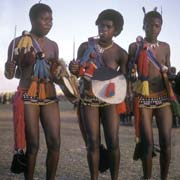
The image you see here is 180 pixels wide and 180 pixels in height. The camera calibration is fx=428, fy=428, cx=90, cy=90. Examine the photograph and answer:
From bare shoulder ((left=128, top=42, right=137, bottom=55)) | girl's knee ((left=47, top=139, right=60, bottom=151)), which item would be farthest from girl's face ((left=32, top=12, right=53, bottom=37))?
girl's knee ((left=47, top=139, right=60, bottom=151))

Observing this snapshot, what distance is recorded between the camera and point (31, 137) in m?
5.06

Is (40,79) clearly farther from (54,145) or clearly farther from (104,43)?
(104,43)

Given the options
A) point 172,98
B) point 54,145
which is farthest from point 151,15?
point 54,145

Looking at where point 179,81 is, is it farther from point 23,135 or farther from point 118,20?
point 23,135

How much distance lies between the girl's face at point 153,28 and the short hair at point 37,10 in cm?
137

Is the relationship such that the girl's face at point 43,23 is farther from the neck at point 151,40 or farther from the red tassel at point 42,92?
the neck at point 151,40

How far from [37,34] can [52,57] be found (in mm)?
344

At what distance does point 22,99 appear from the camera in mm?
5125

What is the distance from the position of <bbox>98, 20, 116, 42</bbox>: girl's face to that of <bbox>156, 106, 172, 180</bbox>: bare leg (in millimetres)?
1205

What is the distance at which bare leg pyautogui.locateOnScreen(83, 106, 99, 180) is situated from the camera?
→ 17.3ft

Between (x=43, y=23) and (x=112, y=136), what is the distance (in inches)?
64.2

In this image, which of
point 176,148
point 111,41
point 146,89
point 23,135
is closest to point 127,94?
point 146,89

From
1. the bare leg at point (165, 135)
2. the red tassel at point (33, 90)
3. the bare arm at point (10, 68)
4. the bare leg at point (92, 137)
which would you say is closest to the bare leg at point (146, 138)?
the bare leg at point (165, 135)

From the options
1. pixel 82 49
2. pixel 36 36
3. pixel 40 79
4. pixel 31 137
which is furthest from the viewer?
pixel 82 49
